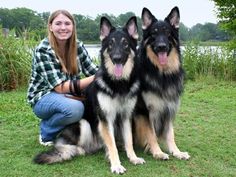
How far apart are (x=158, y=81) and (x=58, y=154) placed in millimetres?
1430

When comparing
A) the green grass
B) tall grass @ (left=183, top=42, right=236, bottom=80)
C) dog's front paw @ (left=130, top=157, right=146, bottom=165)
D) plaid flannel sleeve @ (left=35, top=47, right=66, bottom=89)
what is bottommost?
the green grass

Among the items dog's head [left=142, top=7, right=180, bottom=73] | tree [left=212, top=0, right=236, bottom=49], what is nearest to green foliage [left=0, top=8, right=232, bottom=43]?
tree [left=212, top=0, right=236, bottom=49]

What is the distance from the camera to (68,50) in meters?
4.81

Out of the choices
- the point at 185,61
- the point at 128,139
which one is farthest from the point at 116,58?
the point at 185,61

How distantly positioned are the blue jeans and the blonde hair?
37 centimetres

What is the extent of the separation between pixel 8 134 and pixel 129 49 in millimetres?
2366

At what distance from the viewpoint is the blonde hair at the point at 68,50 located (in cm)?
469

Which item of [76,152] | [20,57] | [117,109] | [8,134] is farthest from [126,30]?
[20,57]

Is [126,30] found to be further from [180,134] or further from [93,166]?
[180,134]

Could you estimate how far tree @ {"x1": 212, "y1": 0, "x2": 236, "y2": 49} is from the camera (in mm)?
11383

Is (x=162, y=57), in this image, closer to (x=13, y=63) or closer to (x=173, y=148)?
(x=173, y=148)

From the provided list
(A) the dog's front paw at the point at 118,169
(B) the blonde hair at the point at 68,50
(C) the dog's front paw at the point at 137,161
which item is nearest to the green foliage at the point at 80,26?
(B) the blonde hair at the point at 68,50

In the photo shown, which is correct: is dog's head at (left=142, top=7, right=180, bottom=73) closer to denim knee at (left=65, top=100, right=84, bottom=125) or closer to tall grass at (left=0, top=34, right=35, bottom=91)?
denim knee at (left=65, top=100, right=84, bottom=125)

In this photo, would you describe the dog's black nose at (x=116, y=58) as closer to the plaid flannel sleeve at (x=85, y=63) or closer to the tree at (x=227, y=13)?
the plaid flannel sleeve at (x=85, y=63)
